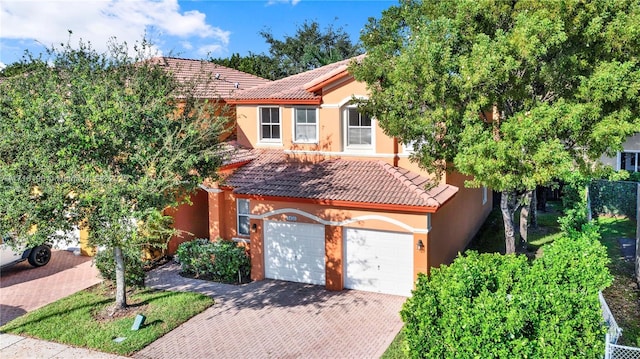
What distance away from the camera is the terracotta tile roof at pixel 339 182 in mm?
15867

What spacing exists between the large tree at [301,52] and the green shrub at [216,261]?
109ft

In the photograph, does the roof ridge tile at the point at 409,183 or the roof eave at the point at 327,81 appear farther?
the roof eave at the point at 327,81

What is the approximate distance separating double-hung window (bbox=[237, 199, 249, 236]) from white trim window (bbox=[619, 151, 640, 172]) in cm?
2093

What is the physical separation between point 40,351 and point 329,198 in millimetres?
8786


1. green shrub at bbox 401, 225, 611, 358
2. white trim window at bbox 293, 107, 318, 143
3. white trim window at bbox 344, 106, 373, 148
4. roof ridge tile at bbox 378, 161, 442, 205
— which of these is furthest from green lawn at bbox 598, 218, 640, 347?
white trim window at bbox 293, 107, 318, 143

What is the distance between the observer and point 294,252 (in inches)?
680

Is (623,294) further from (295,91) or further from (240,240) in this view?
(295,91)

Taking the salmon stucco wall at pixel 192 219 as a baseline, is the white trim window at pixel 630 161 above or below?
above

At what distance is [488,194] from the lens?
26172 mm

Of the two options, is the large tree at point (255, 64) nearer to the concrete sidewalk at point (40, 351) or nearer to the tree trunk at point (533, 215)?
the tree trunk at point (533, 215)

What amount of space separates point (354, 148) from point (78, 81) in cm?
941

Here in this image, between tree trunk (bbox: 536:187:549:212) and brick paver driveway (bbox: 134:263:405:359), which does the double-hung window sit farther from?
tree trunk (bbox: 536:187:549:212)

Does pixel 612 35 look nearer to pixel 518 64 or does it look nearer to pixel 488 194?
pixel 518 64

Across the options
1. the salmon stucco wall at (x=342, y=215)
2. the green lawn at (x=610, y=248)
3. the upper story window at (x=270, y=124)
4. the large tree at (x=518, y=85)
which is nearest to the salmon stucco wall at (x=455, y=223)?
the green lawn at (x=610, y=248)
